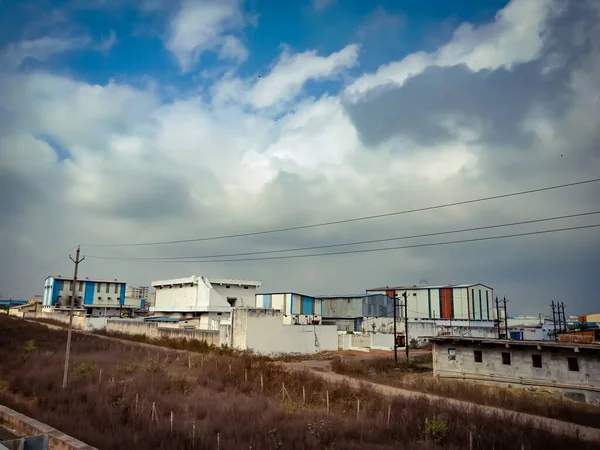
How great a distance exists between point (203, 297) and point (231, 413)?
40101mm

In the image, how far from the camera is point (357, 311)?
229 feet

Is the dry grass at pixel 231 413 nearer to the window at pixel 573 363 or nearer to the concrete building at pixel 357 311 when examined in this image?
the window at pixel 573 363

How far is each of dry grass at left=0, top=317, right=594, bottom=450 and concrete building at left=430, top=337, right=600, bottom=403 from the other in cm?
1250

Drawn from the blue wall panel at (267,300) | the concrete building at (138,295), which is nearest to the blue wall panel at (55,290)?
the concrete building at (138,295)

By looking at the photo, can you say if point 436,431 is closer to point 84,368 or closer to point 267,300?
point 84,368

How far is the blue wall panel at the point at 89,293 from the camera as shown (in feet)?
268

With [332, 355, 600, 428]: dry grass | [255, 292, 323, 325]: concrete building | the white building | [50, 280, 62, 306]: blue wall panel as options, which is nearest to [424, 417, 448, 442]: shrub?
[332, 355, 600, 428]: dry grass

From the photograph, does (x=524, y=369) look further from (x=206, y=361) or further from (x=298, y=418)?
(x=206, y=361)

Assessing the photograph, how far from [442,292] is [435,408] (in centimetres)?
6802

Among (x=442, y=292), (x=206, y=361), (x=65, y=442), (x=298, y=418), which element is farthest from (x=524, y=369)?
(x=442, y=292)

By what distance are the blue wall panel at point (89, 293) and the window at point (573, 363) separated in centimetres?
7812

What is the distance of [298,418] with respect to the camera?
650 inches

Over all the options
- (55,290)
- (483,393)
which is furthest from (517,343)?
(55,290)

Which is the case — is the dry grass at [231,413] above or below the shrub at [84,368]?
below
